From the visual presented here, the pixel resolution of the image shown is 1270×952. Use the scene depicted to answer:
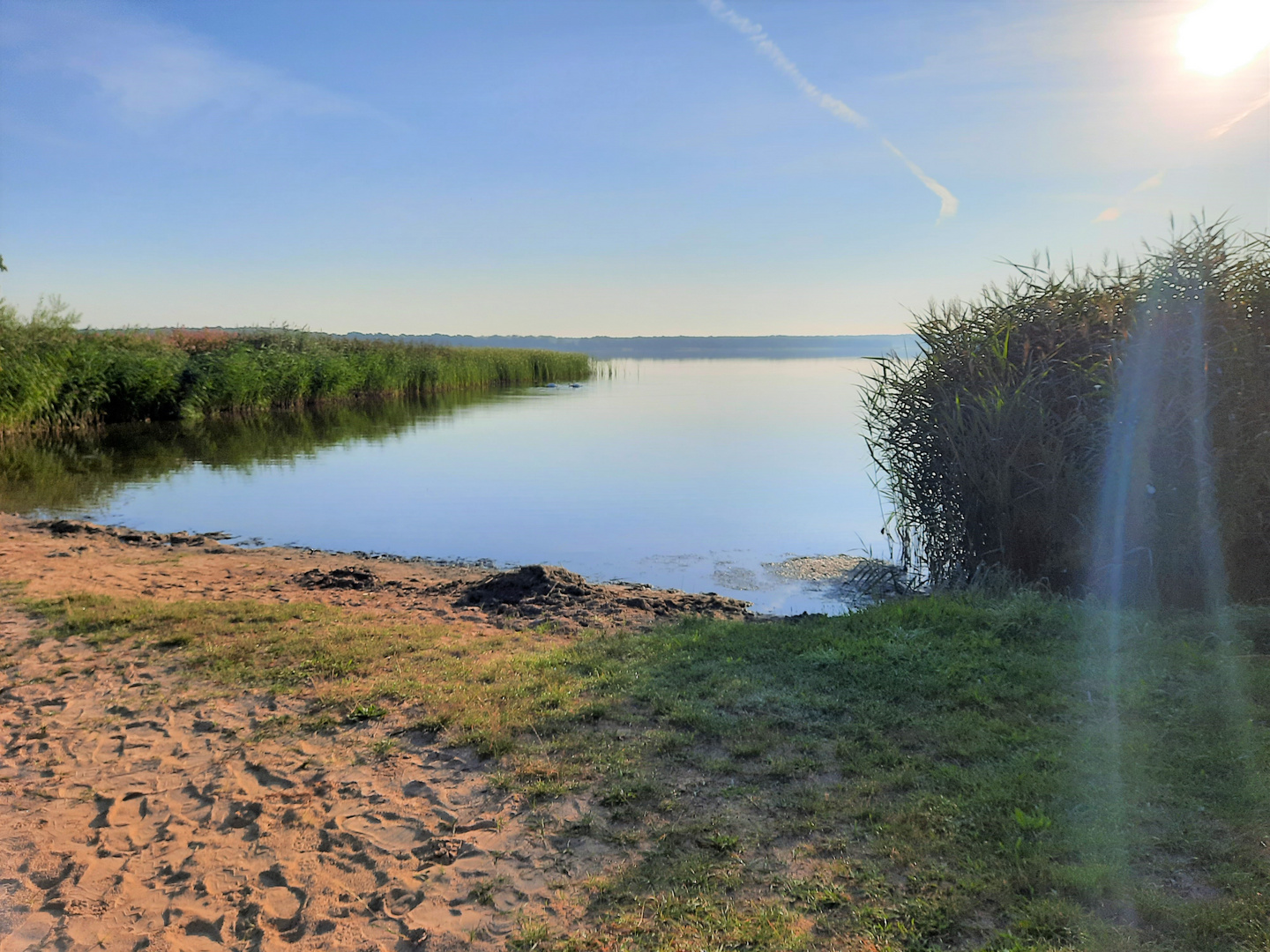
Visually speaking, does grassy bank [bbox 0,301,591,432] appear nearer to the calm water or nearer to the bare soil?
the calm water

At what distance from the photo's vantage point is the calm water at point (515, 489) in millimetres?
11938

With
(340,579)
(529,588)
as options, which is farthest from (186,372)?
(529,588)

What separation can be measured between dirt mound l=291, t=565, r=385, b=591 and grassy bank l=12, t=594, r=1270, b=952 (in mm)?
1585

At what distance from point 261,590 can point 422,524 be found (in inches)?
194

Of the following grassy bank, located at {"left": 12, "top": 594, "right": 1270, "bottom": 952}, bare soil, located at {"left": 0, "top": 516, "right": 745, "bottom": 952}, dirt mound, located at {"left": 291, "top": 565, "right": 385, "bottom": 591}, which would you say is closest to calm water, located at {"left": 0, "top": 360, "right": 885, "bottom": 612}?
dirt mound, located at {"left": 291, "top": 565, "right": 385, "bottom": 591}

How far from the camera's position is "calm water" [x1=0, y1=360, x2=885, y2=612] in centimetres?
1194

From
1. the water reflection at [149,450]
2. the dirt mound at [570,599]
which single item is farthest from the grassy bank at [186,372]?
the dirt mound at [570,599]

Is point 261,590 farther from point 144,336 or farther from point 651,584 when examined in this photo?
point 144,336

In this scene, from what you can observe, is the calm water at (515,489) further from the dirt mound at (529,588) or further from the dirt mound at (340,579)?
the dirt mound at (340,579)

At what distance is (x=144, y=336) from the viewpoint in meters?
31.0

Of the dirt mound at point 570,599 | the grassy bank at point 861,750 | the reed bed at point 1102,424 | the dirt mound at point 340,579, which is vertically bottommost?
the dirt mound at point 340,579

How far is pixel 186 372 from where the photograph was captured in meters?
28.9

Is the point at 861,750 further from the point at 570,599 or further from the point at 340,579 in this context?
the point at 340,579

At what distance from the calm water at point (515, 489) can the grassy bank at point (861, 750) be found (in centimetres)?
329
